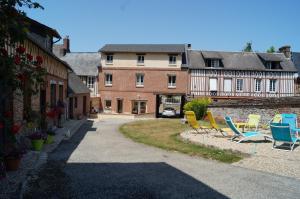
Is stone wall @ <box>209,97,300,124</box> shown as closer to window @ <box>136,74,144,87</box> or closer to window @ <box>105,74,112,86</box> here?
window @ <box>136,74,144,87</box>

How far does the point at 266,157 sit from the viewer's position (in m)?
8.98

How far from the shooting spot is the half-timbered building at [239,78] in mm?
35844

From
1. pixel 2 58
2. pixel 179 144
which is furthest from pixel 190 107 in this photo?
pixel 2 58

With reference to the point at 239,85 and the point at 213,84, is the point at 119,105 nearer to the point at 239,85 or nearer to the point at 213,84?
the point at 213,84

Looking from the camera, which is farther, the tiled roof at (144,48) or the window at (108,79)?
the window at (108,79)

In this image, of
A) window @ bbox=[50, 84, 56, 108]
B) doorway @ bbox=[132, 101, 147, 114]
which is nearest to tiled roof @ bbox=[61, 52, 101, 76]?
doorway @ bbox=[132, 101, 147, 114]

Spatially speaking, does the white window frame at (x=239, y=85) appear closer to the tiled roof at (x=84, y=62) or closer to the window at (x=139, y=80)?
the window at (x=139, y=80)

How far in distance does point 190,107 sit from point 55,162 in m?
15.6

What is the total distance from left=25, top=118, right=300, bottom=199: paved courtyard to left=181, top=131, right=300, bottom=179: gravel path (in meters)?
0.48

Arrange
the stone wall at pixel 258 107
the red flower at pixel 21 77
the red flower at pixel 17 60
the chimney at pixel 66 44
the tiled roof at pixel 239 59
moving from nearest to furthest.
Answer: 1. the red flower at pixel 17 60
2. the red flower at pixel 21 77
3. the stone wall at pixel 258 107
4. the tiled roof at pixel 239 59
5. the chimney at pixel 66 44

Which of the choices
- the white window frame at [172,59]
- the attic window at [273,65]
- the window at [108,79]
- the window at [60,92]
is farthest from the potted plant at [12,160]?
the attic window at [273,65]

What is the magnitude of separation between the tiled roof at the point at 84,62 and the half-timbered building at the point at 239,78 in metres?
11.3

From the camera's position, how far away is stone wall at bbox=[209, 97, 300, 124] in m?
16.9

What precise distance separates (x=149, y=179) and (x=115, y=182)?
0.73m
